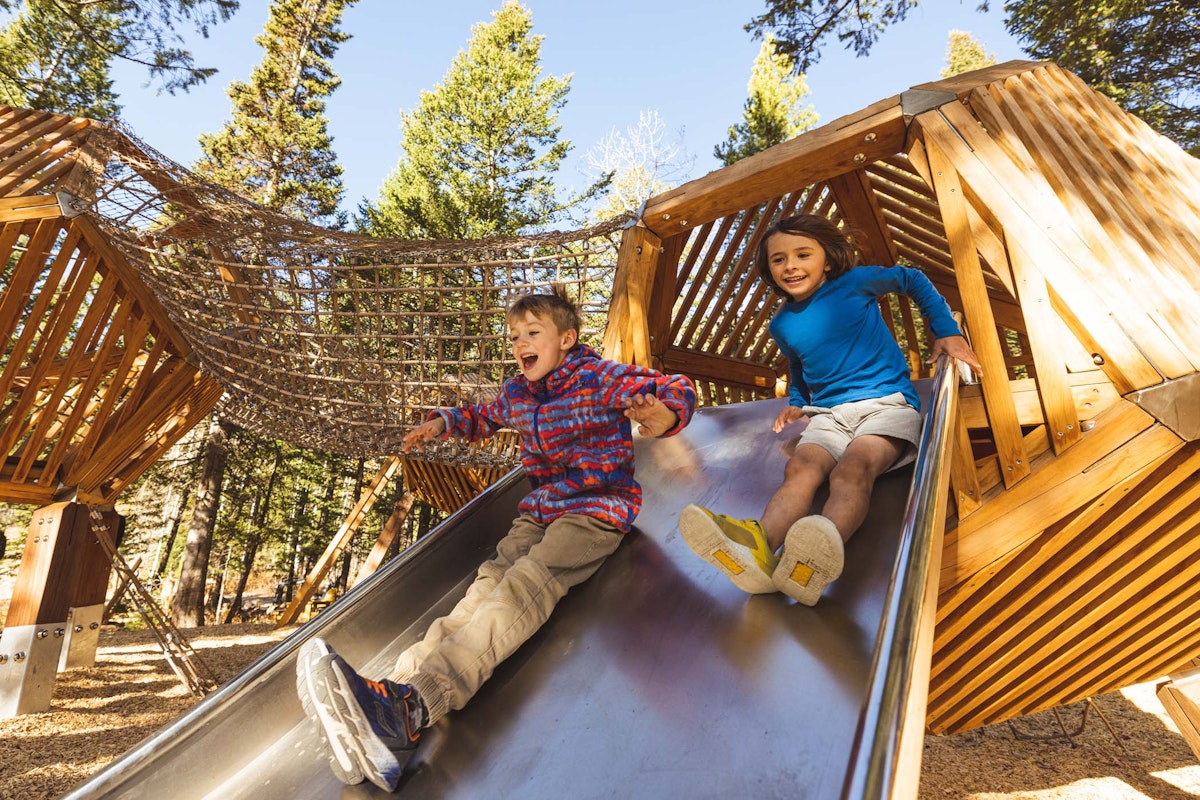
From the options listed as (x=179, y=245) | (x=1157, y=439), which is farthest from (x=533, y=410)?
(x=179, y=245)

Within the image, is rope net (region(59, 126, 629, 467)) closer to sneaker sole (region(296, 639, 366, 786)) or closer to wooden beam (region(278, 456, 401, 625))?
sneaker sole (region(296, 639, 366, 786))

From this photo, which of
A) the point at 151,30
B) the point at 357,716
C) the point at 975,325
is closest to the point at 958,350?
the point at 975,325

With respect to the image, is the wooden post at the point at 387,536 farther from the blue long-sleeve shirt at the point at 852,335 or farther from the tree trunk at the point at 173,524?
the tree trunk at the point at 173,524

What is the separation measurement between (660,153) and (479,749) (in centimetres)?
1688

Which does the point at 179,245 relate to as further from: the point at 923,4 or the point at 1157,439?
the point at 923,4

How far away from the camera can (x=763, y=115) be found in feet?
50.4

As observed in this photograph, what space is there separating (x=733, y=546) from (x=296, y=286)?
3.58 m

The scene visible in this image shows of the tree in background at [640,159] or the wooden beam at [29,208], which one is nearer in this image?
the wooden beam at [29,208]

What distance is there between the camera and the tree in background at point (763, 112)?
15.3 metres

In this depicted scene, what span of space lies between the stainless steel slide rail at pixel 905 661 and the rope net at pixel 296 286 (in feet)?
8.56

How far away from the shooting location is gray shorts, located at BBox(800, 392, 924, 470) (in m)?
1.95

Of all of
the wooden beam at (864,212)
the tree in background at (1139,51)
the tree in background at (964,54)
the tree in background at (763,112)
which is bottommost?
the wooden beam at (864,212)

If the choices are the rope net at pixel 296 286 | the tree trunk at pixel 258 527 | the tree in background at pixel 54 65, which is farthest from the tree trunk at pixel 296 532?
the rope net at pixel 296 286

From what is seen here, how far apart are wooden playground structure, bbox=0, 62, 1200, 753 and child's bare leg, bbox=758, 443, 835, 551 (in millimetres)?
411
